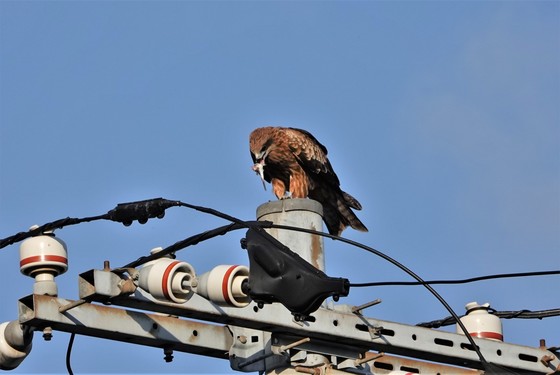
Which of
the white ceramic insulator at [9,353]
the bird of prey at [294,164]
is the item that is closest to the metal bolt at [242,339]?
the white ceramic insulator at [9,353]

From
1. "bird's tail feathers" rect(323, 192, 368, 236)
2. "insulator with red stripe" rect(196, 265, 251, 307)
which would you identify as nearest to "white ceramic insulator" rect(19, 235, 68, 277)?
"insulator with red stripe" rect(196, 265, 251, 307)

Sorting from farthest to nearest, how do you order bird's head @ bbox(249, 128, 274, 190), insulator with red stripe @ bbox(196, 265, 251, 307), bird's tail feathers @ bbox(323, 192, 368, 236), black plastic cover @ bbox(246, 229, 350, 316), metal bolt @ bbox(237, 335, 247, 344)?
1. bird's head @ bbox(249, 128, 274, 190)
2. bird's tail feathers @ bbox(323, 192, 368, 236)
3. metal bolt @ bbox(237, 335, 247, 344)
4. insulator with red stripe @ bbox(196, 265, 251, 307)
5. black plastic cover @ bbox(246, 229, 350, 316)

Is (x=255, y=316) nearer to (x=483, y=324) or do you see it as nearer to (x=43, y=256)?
(x=43, y=256)

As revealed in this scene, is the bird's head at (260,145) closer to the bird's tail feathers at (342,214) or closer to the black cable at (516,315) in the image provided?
the bird's tail feathers at (342,214)

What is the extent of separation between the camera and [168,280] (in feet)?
25.7

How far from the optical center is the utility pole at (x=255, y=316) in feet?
25.6

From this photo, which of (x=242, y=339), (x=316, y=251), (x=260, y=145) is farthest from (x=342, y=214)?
(x=242, y=339)

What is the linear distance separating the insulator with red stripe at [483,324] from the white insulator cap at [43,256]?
119 inches

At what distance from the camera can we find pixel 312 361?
8703mm

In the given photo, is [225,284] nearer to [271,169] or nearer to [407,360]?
[407,360]

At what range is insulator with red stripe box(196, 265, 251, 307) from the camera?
7.83 m

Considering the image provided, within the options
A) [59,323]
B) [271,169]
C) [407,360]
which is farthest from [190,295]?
[271,169]

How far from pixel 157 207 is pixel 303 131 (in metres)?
7.69

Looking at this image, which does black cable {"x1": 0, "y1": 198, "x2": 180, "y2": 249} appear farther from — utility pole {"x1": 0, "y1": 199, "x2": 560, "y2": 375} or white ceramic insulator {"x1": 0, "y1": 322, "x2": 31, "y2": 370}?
white ceramic insulator {"x1": 0, "y1": 322, "x2": 31, "y2": 370}
